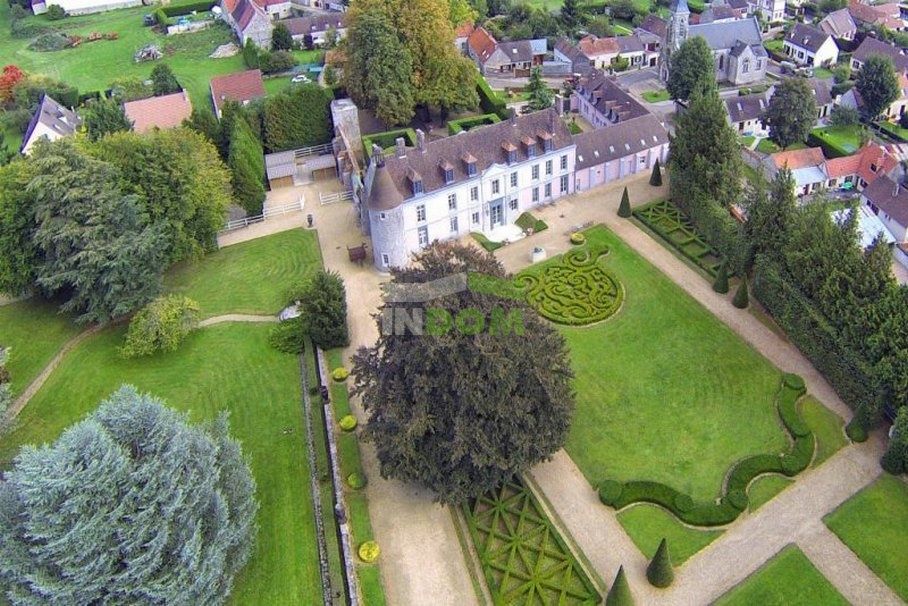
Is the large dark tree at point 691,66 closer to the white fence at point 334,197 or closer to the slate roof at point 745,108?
the slate roof at point 745,108

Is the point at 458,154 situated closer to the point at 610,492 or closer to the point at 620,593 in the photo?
the point at 610,492

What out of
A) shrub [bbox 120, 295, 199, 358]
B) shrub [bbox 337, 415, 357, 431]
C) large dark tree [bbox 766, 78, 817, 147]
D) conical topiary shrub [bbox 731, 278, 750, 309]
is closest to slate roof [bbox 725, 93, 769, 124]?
large dark tree [bbox 766, 78, 817, 147]

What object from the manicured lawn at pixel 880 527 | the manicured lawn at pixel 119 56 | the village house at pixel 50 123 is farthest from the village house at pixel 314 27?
the manicured lawn at pixel 880 527

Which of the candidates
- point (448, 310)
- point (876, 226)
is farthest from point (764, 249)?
point (448, 310)

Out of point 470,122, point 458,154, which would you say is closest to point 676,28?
point 470,122

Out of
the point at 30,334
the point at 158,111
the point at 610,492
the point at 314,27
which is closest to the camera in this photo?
the point at 610,492

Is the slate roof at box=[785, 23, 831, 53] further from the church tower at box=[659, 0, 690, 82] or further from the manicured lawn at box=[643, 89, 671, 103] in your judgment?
the manicured lawn at box=[643, 89, 671, 103]
